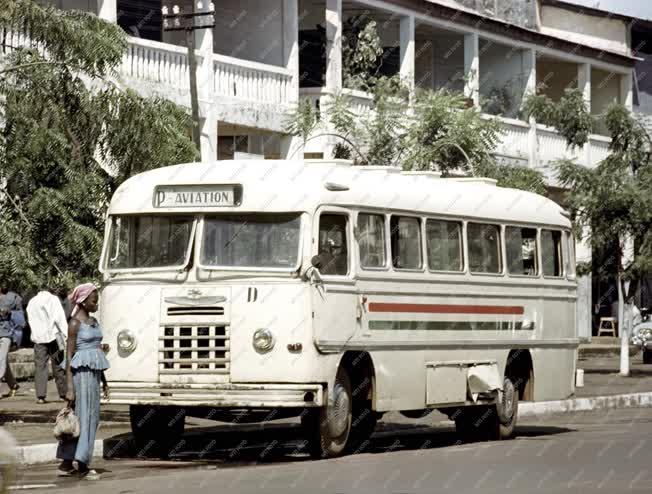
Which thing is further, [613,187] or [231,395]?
[613,187]

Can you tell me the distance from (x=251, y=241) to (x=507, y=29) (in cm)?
2938

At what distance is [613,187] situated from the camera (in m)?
33.6

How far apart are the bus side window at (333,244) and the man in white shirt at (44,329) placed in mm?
7212

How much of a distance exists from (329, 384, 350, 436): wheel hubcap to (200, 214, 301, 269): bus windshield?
1343 mm

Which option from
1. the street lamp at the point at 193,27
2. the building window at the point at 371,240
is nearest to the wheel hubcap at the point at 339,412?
the building window at the point at 371,240

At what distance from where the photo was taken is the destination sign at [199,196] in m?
16.9

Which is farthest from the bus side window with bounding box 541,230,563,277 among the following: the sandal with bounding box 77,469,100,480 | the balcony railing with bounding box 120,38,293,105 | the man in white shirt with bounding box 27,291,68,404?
the balcony railing with bounding box 120,38,293,105

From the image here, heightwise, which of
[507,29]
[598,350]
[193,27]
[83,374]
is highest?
[507,29]

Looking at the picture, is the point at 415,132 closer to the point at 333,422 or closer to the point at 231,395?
the point at 333,422

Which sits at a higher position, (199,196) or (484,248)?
(199,196)

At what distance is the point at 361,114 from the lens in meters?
35.4

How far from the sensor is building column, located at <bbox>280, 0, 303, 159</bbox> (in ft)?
116

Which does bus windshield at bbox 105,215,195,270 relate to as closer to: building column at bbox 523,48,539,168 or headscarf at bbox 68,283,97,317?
headscarf at bbox 68,283,97,317

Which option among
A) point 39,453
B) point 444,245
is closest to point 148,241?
point 39,453
